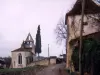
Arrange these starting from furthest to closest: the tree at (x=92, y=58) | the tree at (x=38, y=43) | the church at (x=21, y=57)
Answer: the tree at (x=38, y=43) < the church at (x=21, y=57) < the tree at (x=92, y=58)

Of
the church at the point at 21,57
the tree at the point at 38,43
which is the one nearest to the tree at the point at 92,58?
the church at the point at 21,57

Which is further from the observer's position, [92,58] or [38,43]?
[38,43]

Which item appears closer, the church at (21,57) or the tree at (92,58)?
the tree at (92,58)

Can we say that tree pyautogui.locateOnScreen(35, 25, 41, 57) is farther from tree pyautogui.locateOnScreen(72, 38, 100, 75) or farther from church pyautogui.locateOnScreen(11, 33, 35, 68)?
tree pyautogui.locateOnScreen(72, 38, 100, 75)

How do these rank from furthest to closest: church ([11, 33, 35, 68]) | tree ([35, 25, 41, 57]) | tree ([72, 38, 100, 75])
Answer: tree ([35, 25, 41, 57]) → church ([11, 33, 35, 68]) → tree ([72, 38, 100, 75])

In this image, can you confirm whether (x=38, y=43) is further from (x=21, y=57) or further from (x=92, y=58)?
(x=92, y=58)

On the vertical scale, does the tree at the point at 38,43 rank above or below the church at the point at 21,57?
above

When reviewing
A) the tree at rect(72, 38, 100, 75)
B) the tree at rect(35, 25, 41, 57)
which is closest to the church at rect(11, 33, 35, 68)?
the tree at rect(35, 25, 41, 57)

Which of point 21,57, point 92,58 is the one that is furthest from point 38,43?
point 92,58

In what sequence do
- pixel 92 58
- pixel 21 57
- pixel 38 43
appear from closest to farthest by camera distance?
pixel 92 58
pixel 21 57
pixel 38 43

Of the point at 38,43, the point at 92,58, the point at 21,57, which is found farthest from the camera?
the point at 38,43

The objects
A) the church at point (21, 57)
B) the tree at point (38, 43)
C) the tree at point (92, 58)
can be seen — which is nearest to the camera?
the tree at point (92, 58)

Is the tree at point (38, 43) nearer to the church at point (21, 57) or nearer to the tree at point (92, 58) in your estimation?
the church at point (21, 57)

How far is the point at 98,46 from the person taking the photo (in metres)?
26.0
